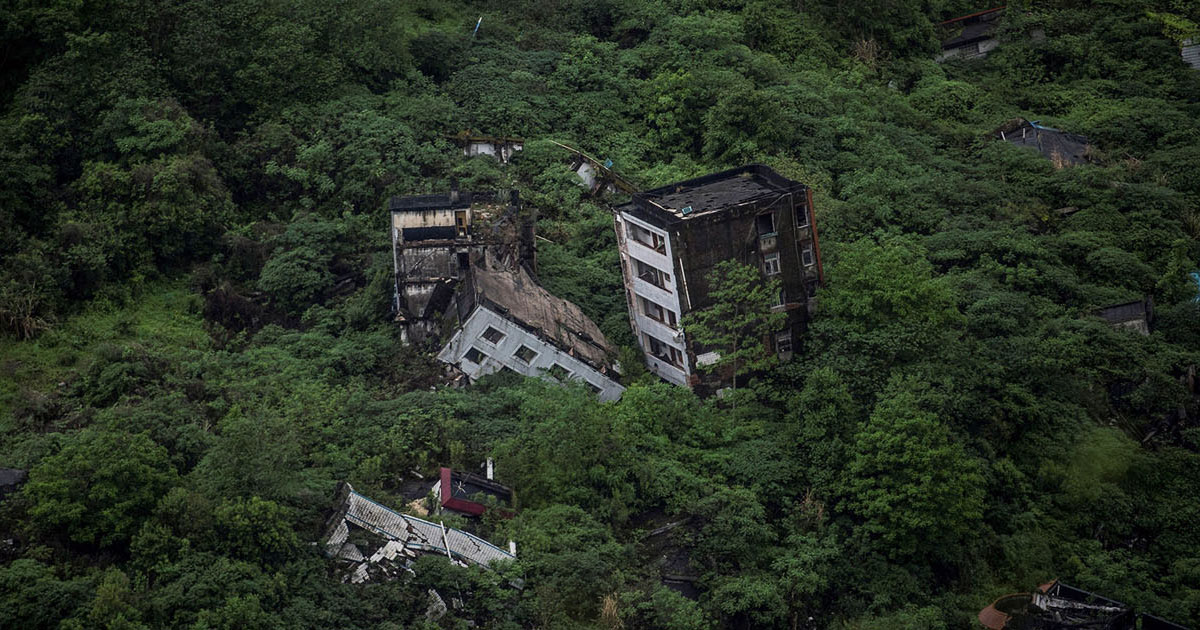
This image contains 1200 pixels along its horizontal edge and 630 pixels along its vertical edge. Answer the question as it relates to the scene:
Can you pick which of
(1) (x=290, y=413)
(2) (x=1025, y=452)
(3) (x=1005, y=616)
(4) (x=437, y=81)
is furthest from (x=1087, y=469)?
(4) (x=437, y=81)

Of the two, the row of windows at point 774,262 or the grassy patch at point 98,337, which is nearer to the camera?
the grassy patch at point 98,337

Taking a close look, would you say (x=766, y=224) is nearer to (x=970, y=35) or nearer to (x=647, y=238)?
(x=647, y=238)

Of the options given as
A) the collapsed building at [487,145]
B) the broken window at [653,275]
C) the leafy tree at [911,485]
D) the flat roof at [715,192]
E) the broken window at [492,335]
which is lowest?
the leafy tree at [911,485]

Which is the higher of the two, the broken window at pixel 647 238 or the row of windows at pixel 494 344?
the broken window at pixel 647 238

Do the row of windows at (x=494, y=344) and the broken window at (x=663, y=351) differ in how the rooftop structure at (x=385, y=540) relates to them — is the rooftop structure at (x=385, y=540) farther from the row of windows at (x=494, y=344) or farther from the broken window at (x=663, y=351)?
the broken window at (x=663, y=351)

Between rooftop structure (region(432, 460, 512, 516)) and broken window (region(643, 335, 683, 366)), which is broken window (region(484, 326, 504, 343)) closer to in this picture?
broken window (region(643, 335, 683, 366))

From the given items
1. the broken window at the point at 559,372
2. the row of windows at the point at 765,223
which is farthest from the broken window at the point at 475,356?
the row of windows at the point at 765,223

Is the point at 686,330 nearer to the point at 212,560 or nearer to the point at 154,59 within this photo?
the point at 212,560
